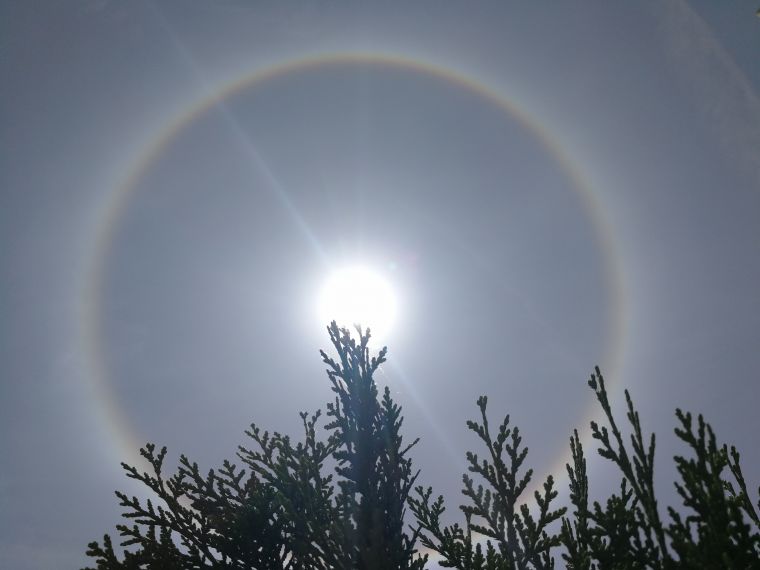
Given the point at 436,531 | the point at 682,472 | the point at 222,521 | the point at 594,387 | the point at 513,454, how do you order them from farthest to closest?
the point at 222,521 → the point at 436,531 → the point at 513,454 → the point at 594,387 → the point at 682,472

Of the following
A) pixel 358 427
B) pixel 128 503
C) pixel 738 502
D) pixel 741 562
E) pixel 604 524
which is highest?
pixel 358 427

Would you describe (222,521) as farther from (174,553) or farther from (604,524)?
(604,524)

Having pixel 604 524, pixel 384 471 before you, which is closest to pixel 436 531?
pixel 384 471

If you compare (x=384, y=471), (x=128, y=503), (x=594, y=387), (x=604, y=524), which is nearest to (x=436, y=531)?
(x=384, y=471)

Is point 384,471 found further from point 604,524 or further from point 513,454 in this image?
point 604,524

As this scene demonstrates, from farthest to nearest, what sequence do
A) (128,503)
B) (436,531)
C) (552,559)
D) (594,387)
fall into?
(128,503) → (436,531) → (552,559) → (594,387)

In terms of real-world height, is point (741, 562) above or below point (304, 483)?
below

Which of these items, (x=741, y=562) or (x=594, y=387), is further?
(x=594, y=387)

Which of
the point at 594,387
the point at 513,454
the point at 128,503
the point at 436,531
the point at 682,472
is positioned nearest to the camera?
the point at 682,472

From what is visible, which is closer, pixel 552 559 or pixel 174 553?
pixel 552 559
